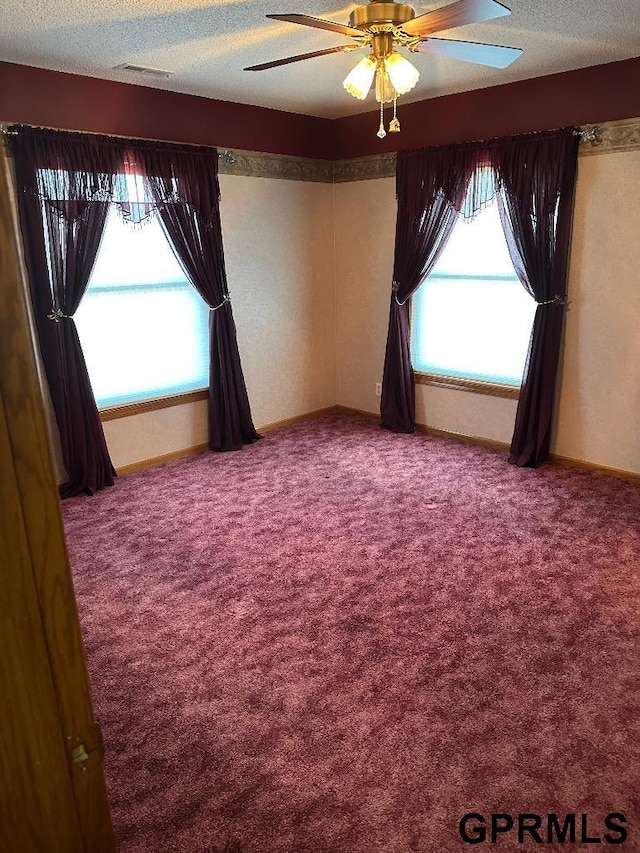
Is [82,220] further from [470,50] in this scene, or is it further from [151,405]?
[470,50]

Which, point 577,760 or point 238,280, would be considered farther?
point 238,280

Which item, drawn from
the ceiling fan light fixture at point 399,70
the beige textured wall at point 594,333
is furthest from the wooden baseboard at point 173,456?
the ceiling fan light fixture at point 399,70

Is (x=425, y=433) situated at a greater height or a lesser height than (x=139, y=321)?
lesser

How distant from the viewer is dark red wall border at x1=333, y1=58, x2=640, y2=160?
12.8 feet

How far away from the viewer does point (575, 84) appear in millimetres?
4051

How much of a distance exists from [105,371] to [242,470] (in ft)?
3.89

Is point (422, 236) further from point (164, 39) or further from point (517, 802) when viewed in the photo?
point (517, 802)

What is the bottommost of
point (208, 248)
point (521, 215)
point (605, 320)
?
point (605, 320)

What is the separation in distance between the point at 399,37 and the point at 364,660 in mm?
2580

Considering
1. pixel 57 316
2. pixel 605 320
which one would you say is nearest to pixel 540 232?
pixel 605 320

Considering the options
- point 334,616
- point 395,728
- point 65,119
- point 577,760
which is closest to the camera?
point 577,760

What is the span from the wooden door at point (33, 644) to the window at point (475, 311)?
4.37m

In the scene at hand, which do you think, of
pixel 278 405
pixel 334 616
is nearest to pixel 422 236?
pixel 278 405

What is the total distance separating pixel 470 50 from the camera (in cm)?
282
